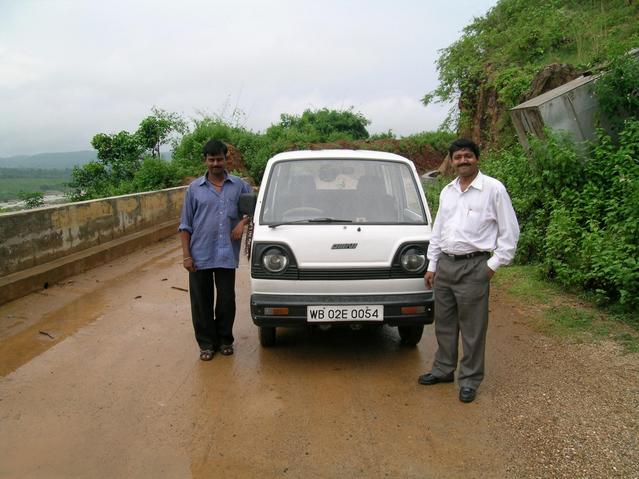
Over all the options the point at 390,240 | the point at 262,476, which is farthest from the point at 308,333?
the point at 262,476

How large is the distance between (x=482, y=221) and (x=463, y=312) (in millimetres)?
660

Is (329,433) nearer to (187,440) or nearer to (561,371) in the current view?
(187,440)

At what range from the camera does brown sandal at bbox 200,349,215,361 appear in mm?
4641

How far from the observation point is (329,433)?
3369 mm

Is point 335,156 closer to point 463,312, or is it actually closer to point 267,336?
point 267,336

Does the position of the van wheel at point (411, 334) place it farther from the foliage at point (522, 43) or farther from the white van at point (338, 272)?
the foliage at point (522, 43)

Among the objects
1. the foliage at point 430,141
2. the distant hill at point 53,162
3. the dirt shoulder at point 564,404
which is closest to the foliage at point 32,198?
the dirt shoulder at point 564,404

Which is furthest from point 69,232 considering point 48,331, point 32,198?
point 32,198

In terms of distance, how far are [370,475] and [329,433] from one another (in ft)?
1.66

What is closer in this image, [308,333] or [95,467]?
[95,467]

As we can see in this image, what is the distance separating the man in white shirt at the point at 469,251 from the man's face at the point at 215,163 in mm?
1875

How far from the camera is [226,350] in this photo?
477 centimetres

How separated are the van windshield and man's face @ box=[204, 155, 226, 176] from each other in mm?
473

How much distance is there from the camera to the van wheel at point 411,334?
4.75 m
